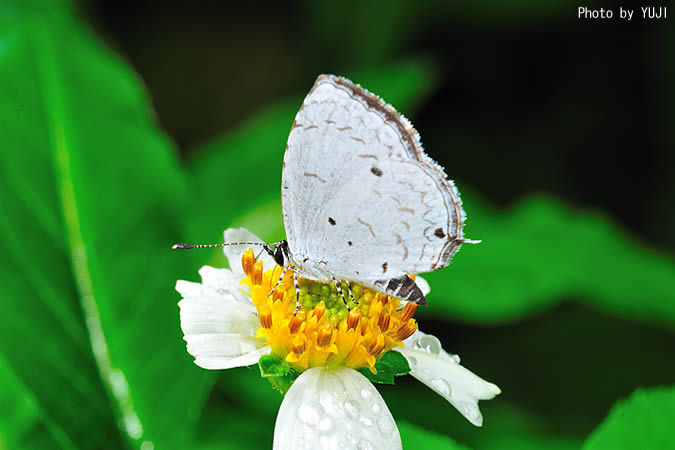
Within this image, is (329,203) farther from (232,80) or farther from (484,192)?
(232,80)

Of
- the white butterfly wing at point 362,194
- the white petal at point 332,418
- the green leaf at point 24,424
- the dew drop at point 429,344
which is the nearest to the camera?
the white petal at point 332,418

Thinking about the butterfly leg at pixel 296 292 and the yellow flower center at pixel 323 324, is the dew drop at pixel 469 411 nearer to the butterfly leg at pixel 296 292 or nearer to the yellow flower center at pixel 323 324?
the yellow flower center at pixel 323 324

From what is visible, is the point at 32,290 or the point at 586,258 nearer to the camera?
the point at 32,290

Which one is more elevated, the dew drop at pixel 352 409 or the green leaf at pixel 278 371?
the green leaf at pixel 278 371

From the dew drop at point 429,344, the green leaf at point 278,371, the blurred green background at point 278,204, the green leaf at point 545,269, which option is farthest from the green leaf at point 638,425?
the green leaf at point 545,269

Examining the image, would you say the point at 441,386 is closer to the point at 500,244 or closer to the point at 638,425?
the point at 638,425

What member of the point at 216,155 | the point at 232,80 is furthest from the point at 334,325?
the point at 232,80

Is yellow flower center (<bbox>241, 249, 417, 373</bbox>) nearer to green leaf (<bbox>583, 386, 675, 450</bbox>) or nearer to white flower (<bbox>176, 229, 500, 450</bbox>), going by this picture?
white flower (<bbox>176, 229, 500, 450</bbox>)

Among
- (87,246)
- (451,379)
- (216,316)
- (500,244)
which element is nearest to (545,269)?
(500,244)
